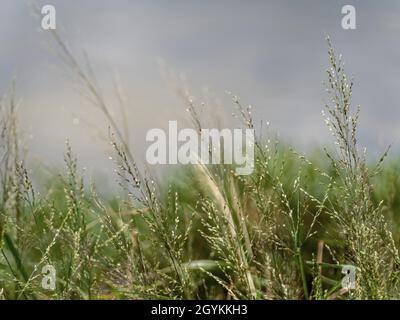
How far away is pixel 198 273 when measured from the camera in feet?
7.93

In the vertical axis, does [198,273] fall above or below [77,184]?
below

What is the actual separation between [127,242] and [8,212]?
1.33 feet

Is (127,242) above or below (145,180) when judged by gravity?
below
